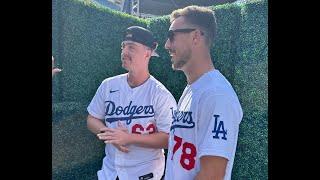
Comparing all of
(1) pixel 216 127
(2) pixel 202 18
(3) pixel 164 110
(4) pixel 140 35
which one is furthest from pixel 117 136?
(2) pixel 202 18

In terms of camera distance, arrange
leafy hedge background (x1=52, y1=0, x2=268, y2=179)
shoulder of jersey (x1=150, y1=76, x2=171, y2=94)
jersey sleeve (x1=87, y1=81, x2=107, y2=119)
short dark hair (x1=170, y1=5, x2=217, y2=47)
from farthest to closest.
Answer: jersey sleeve (x1=87, y1=81, x2=107, y2=119)
shoulder of jersey (x1=150, y1=76, x2=171, y2=94)
leafy hedge background (x1=52, y1=0, x2=268, y2=179)
short dark hair (x1=170, y1=5, x2=217, y2=47)

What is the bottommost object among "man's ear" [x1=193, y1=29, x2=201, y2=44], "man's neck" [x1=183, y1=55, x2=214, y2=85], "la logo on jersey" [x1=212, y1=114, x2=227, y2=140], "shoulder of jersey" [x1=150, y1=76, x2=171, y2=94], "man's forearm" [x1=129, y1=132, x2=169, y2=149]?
"man's forearm" [x1=129, y1=132, x2=169, y2=149]

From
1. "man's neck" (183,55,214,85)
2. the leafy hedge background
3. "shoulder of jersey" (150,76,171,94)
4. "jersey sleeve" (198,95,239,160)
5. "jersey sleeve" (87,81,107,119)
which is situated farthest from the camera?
"jersey sleeve" (87,81,107,119)

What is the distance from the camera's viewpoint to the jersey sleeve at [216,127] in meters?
2.38

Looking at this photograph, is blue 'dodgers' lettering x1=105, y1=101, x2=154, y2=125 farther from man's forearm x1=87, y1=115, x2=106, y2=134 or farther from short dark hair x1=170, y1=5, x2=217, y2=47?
short dark hair x1=170, y1=5, x2=217, y2=47

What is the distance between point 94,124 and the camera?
3.23 meters

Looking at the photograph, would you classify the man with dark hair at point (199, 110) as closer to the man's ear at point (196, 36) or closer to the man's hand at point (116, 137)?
the man's ear at point (196, 36)

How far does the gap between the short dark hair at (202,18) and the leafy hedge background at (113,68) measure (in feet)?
0.23

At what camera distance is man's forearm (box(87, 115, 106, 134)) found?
10.5 feet

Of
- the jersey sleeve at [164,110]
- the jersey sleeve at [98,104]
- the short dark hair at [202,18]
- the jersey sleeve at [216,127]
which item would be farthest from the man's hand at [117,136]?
the short dark hair at [202,18]

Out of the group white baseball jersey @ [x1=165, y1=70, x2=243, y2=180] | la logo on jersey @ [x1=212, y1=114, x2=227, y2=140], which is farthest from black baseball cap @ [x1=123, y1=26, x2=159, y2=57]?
la logo on jersey @ [x1=212, y1=114, x2=227, y2=140]

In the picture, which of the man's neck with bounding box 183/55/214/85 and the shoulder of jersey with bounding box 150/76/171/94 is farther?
the shoulder of jersey with bounding box 150/76/171/94

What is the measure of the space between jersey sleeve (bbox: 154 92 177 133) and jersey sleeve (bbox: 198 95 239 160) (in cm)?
50
